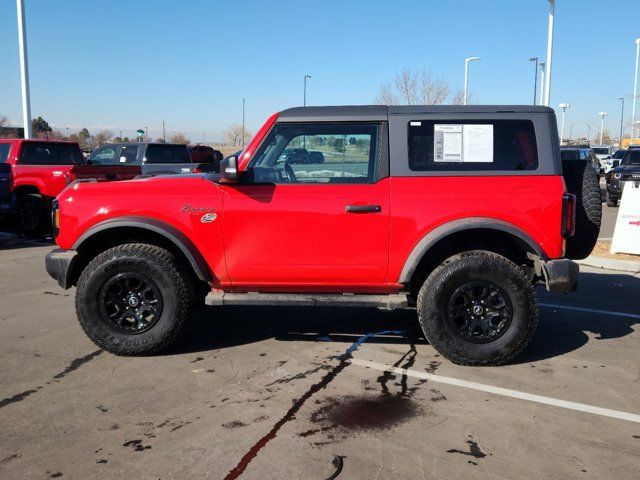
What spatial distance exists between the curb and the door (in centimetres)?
560

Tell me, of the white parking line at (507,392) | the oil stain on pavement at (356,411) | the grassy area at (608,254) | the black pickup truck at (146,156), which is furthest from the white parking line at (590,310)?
the black pickup truck at (146,156)

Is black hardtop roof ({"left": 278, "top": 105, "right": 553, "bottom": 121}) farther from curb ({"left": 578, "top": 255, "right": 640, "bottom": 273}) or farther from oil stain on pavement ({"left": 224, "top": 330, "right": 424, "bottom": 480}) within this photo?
curb ({"left": 578, "top": 255, "right": 640, "bottom": 273})

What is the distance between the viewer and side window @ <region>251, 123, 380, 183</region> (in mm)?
4750

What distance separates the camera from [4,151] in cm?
1249

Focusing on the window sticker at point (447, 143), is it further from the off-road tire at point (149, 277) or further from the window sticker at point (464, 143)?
the off-road tire at point (149, 277)

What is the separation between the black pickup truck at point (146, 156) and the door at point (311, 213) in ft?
32.8

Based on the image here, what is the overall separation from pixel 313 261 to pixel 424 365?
4.04 ft

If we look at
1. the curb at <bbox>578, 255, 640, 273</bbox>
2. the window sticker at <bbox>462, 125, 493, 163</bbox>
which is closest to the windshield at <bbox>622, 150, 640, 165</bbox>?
the curb at <bbox>578, 255, 640, 273</bbox>

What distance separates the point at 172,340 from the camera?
482 centimetres

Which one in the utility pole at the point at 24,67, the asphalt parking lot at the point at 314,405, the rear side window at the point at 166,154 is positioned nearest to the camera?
the asphalt parking lot at the point at 314,405

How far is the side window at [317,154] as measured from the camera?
4.75m

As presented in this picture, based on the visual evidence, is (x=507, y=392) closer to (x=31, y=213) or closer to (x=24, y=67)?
(x=31, y=213)

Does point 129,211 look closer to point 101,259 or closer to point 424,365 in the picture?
point 101,259

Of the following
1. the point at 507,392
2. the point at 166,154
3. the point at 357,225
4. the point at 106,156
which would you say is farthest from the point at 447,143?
the point at 106,156
